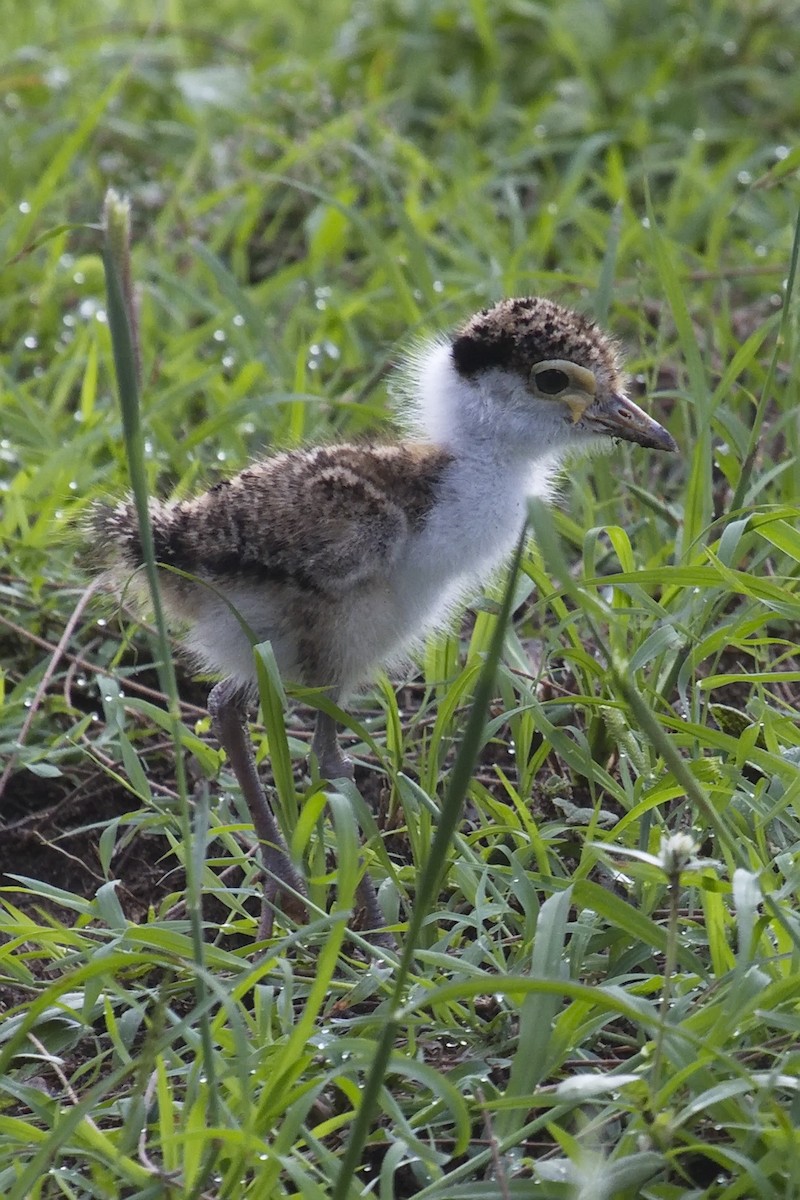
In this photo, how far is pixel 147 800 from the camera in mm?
2883

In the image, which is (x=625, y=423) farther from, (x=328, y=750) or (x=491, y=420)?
(x=328, y=750)

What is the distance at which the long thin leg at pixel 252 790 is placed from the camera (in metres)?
2.85

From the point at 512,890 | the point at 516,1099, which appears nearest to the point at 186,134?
the point at 512,890

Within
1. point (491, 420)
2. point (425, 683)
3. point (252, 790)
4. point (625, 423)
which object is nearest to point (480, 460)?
point (491, 420)

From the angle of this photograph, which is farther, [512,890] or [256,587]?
[256,587]

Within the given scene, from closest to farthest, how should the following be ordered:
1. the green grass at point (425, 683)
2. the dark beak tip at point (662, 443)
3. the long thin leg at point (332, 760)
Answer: the green grass at point (425, 683) < the long thin leg at point (332, 760) < the dark beak tip at point (662, 443)

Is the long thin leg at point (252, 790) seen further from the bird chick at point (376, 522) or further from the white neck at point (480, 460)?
the white neck at point (480, 460)

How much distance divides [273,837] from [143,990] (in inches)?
15.0

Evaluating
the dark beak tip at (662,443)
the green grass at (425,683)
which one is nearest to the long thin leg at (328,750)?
the green grass at (425,683)

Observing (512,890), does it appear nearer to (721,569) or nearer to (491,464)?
(721,569)

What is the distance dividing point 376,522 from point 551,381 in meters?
0.51

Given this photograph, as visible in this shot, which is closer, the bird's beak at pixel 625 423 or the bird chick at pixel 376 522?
the bird chick at pixel 376 522

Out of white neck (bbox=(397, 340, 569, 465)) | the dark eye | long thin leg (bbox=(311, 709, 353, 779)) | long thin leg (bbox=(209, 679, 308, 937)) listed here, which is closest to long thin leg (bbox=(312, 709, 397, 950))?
long thin leg (bbox=(311, 709, 353, 779))

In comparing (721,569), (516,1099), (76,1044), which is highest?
(721,569)
